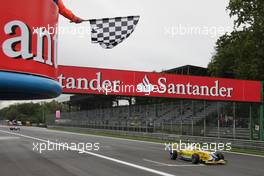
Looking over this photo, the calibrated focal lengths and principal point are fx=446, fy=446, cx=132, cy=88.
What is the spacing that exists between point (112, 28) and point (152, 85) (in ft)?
44.9

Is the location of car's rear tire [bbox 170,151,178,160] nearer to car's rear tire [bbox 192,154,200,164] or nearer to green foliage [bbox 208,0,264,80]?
car's rear tire [bbox 192,154,200,164]

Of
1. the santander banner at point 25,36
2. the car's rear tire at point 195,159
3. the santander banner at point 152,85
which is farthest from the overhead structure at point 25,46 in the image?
the santander banner at point 152,85

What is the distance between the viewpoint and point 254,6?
122 feet

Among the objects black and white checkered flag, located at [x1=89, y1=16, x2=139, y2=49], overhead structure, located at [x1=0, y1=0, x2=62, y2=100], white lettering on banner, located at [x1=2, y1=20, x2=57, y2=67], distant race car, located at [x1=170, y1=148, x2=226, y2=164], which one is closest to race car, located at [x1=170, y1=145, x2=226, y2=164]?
distant race car, located at [x1=170, y1=148, x2=226, y2=164]

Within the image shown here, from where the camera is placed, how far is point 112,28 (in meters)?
8.59

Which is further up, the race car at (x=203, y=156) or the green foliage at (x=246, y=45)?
the green foliage at (x=246, y=45)

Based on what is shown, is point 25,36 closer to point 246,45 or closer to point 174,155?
point 174,155

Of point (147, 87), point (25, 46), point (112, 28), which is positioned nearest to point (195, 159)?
point (147, 87)

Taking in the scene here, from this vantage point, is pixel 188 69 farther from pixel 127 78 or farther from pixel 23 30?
pixel 23 30

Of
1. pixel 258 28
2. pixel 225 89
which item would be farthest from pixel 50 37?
pixel 258 28

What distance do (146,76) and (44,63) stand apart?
615 inches

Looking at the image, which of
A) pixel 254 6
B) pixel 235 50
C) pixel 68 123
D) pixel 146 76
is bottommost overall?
pixel 68 123

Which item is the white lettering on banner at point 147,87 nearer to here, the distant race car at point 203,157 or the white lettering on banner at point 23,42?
the distant race car at point 203,157

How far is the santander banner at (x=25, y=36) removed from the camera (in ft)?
20.0
